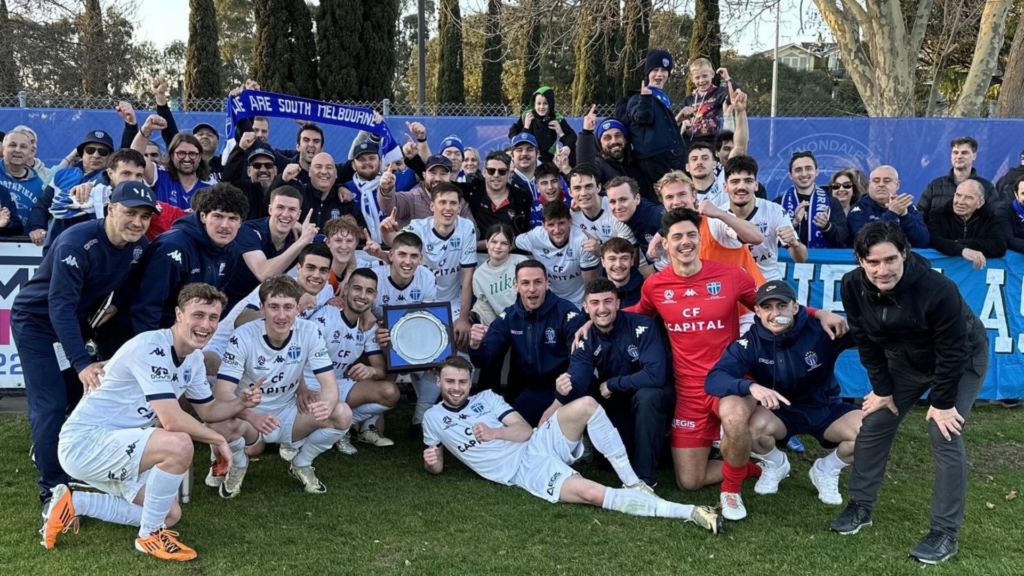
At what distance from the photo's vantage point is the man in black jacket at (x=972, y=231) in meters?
6.97

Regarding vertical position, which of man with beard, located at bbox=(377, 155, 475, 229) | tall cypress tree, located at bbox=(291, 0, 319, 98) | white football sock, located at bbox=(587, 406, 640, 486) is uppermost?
tall cypress tree, located at bbox=(291, 0, 319, 98)

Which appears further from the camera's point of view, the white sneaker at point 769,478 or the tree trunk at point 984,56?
the tree trunk at point 984,56

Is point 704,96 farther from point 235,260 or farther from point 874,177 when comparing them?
point 235,260

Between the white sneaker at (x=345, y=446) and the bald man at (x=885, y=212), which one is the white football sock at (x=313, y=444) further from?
the bald man at (x=885, y=212)

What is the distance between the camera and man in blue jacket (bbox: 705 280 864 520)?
4.94m

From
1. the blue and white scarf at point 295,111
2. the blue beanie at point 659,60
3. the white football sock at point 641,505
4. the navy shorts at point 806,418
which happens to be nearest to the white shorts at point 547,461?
the white football sock at point 641,505

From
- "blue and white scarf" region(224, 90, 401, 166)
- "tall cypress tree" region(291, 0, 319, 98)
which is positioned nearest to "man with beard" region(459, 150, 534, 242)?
"blue and white scarf" region(224, 90, 401, 166)

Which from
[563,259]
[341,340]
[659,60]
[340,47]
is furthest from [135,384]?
[340,47]

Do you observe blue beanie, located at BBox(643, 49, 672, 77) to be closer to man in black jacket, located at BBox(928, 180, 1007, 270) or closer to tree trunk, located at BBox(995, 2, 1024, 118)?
man in black jacket, located at BBox(928, 180, 1007, 270)

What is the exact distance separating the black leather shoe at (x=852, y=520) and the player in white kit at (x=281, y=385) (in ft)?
10.6

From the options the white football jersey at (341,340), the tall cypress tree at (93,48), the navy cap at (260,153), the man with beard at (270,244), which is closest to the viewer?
the man with beard at (270,244)

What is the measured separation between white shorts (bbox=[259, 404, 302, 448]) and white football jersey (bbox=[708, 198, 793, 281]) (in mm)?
3371

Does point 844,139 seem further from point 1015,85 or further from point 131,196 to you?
point 131,196

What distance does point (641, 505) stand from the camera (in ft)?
16.0
